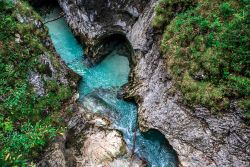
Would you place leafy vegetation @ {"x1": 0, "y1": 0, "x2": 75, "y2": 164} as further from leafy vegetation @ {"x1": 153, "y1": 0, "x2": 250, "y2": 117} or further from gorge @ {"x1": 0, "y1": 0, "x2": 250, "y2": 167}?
leafy vegetation @ {"x1": 153, "y1": 0, "x2": 250, "y2": 117}

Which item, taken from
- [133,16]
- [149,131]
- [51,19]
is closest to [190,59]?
[149,131]

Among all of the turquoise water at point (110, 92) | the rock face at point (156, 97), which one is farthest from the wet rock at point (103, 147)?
the rock face at point (156, 97)

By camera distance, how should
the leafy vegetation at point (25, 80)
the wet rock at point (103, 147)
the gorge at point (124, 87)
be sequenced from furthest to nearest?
the wet rock at point (103, 147), the leafy vegetation at point (25, 80), the gorge at point (124, 87)

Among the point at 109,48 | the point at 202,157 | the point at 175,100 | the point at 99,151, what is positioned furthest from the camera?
the point at 109,48

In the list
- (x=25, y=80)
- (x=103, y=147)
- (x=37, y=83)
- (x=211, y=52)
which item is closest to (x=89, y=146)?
(x=103, y=147)

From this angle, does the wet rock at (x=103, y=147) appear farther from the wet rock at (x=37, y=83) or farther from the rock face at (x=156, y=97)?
the wet rock at (x=37, y=83)

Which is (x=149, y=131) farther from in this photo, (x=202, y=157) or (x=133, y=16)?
(x=133, y=16)
